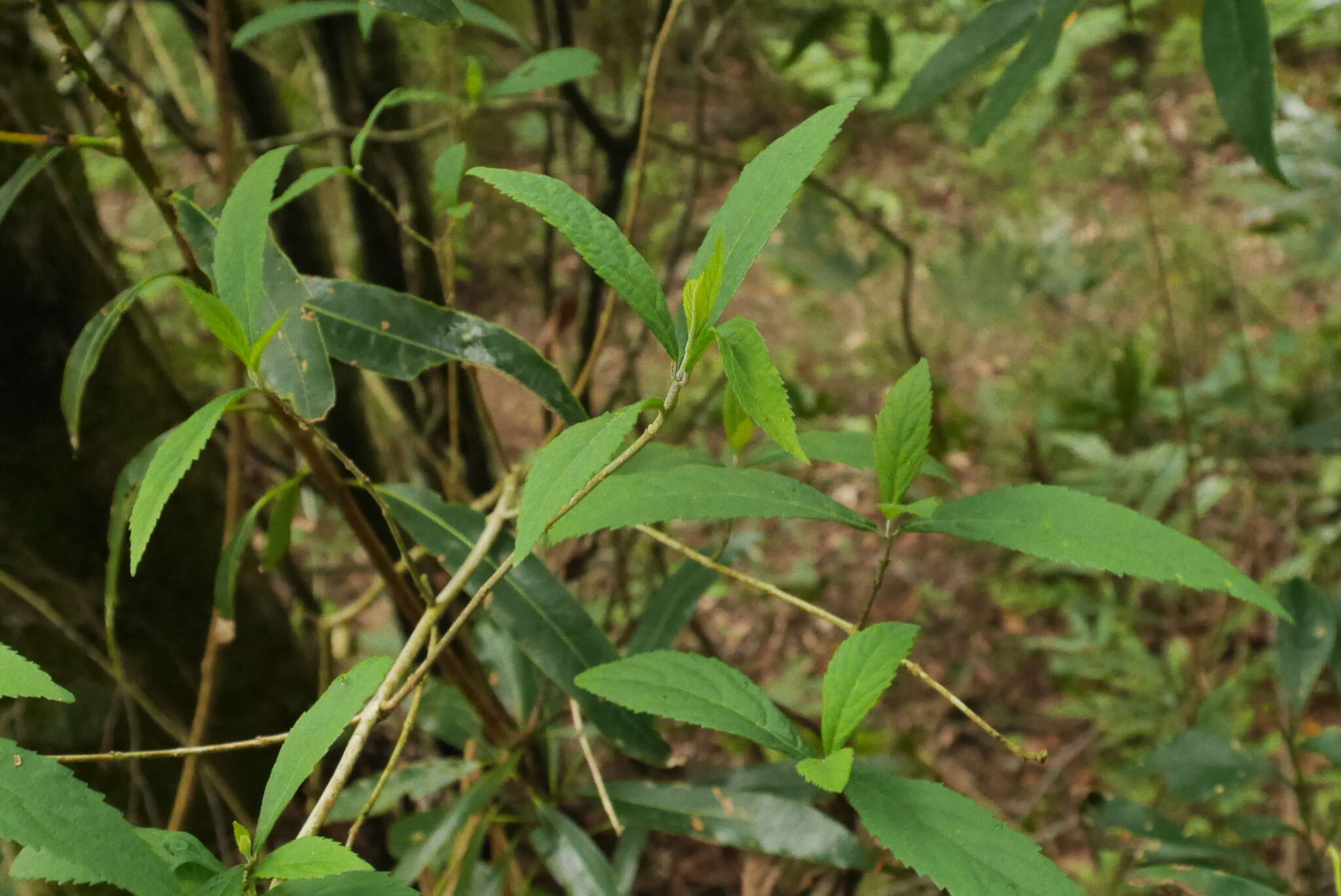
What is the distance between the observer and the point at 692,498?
65cm

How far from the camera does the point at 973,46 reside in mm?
1011

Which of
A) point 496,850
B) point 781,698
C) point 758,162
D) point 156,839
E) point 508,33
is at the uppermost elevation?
point 508,33

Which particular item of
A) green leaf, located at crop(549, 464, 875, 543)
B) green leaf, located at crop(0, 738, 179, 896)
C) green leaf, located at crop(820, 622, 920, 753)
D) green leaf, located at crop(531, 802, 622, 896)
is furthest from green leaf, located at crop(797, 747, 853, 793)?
green leaf, located at crop(531, 802, 622, 896)

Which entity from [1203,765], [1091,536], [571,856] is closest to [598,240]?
[1091,536]

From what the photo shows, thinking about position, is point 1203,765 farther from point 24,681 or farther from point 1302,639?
point 24,681

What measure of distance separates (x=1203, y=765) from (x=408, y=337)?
1105 millimetres

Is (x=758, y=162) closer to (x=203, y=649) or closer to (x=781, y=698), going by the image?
(x=203, y=649)

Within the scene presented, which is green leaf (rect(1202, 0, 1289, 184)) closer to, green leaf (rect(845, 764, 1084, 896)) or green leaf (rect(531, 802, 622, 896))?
green leaf (rect(845, 764, 1084, 896))

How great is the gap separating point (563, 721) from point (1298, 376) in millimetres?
2410

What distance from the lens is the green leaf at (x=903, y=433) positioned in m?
0.65

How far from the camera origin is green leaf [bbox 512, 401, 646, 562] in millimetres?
459

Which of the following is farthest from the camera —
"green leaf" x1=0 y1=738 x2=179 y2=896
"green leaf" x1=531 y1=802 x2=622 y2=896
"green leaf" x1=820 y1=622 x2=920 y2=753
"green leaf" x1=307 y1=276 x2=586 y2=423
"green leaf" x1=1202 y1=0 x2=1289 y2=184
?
"green leaf" x1=531 y1=802 x2=622 y2=896

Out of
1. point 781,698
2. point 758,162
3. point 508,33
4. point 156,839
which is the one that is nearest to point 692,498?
point 758,162

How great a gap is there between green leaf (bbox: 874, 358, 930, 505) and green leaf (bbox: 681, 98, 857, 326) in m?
0.16
